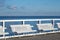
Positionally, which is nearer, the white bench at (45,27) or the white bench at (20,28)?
the white bench at (20,28)

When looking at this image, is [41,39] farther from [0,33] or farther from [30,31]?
[0,33]

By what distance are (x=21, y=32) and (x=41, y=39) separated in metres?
1.43

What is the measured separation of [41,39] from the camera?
7.34 metres

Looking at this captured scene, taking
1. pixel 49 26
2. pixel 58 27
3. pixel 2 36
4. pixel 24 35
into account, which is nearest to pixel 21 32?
pixel 24 35

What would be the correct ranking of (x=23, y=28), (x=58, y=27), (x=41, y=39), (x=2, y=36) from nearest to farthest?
(x=41, y=39), (x=2, y=36), (x=23, y=28), (x=58, y=27)

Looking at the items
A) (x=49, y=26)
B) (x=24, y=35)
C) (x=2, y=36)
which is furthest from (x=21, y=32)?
(x=49, y=26)

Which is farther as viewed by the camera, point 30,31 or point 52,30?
point 52,30

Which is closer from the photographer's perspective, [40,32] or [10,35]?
[10,35]

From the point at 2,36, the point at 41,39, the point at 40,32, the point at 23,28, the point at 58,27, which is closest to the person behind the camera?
the point at 41,39

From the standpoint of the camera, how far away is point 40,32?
9.12 meters

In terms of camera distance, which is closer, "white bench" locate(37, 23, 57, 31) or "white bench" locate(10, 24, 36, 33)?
"white bench" locate(10, 24, 36, 33)

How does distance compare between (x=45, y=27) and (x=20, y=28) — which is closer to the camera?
(x=20, y=28)

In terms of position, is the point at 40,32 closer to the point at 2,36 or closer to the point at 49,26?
the point at 49,26

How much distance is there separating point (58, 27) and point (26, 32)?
2230 mm
